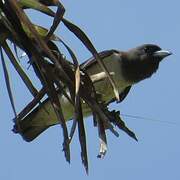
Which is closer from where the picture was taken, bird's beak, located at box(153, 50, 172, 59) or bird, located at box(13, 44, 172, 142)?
bird, located at box(13, 44, 172, 142)

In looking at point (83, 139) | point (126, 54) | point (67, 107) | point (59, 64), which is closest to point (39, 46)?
point (59, 64)

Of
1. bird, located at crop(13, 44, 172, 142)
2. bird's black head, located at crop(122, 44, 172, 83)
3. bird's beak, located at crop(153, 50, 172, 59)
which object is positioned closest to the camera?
bird, located at crop(13, 44, 172, 142)

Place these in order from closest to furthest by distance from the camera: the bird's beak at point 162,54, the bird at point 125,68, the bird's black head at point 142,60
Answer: the bird at point 125,68
the bird's black head at point 142,60
the bird's beak at point 162,54

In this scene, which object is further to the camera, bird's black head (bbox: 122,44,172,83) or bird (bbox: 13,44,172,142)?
bird's black head (bbox: 122,44,172,83)

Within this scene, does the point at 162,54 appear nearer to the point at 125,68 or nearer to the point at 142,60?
the point at 142,60

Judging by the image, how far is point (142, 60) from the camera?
24.0 feet

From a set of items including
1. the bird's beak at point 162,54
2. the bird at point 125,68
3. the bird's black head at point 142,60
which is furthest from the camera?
the bird's beak at point 162,54

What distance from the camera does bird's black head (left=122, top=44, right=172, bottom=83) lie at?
677 cm

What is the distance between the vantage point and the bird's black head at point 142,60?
6773 mm

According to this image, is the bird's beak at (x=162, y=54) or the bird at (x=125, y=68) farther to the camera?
the bird's beak at (x=162, y=54)

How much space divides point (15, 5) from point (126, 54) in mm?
5592

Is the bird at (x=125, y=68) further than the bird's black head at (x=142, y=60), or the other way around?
the bird's black head at (x=142, y=60)

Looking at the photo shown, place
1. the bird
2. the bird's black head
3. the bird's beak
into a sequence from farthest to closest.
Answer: the bird's beak, the bird's black head, the bird

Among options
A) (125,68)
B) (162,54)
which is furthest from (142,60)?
(125,68)
